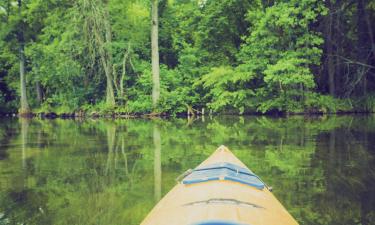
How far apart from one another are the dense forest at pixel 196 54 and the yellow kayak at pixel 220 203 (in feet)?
61.4

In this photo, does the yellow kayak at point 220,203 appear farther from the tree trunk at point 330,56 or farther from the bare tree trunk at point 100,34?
the bare tree trunk at point 100,34

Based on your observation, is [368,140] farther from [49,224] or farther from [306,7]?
[306,7]

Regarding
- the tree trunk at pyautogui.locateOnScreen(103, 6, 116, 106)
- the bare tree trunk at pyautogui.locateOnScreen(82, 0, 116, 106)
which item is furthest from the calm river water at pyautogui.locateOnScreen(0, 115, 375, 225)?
the tree trunk at pyautogui.locateOnScreen(103, 6, 116, 106)

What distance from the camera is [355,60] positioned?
85.5 ft

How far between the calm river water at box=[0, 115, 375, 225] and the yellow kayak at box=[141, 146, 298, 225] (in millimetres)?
888

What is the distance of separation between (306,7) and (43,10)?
55.9 feet

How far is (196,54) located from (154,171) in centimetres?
2094

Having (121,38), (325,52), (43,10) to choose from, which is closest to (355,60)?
(325,52)

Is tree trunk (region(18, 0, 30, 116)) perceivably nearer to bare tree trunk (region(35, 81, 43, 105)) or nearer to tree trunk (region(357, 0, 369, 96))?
bare tree trunk (region(35, 81, 43, 105))

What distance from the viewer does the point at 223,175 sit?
4.98 meters

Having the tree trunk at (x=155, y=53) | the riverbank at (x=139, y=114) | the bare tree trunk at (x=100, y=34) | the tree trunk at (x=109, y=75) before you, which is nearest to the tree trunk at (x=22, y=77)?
the riverbank at (x=139, y=114)

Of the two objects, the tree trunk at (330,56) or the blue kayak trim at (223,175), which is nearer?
the blue kayak trim at (223,175)

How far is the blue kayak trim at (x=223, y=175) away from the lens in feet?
16.3

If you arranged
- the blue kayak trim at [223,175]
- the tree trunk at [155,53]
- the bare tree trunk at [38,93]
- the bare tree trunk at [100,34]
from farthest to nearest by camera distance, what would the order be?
the bare tree trunk at [38,93], the tree trunk at [155,53], the bare tree trunk at [100,34], the blue kayak trim at [223,175]
